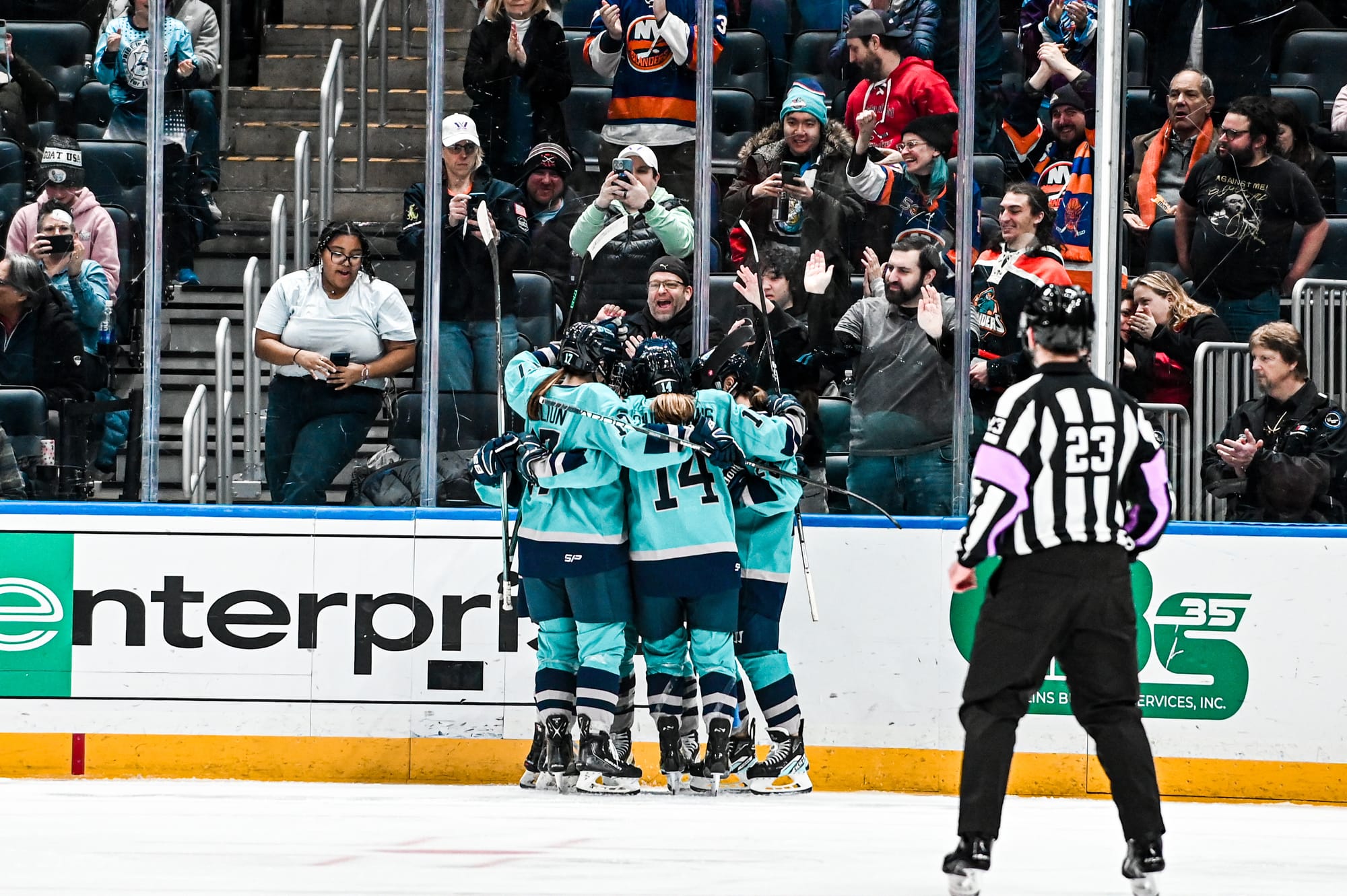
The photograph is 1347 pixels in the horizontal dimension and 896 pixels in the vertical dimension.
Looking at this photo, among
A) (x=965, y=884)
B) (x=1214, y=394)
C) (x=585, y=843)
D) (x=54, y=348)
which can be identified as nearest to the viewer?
(x=965, y=884)

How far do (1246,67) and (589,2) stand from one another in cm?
235

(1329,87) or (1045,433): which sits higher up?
(1329,87)

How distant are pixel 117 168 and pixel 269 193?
55 centimetres

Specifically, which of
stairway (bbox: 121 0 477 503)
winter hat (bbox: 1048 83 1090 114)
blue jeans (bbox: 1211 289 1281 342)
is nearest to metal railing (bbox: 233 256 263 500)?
stairway (bbox: 121 0 477 503)

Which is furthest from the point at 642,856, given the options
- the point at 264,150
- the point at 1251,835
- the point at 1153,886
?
the point at 264,150

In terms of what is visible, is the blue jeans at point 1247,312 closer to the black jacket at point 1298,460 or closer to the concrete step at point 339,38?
the black jacket at point 1298,460

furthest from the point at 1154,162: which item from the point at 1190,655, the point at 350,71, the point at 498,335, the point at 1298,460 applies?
the point at 350,71

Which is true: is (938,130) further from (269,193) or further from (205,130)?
(205,130)

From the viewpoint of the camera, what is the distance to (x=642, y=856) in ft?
14.1

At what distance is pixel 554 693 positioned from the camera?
5.84m

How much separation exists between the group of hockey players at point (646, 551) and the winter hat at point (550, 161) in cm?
73

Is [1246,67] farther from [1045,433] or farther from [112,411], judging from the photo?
[112,411]

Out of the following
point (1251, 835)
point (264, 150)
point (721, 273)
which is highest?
point (264, 150)

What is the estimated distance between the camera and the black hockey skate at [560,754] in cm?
579
